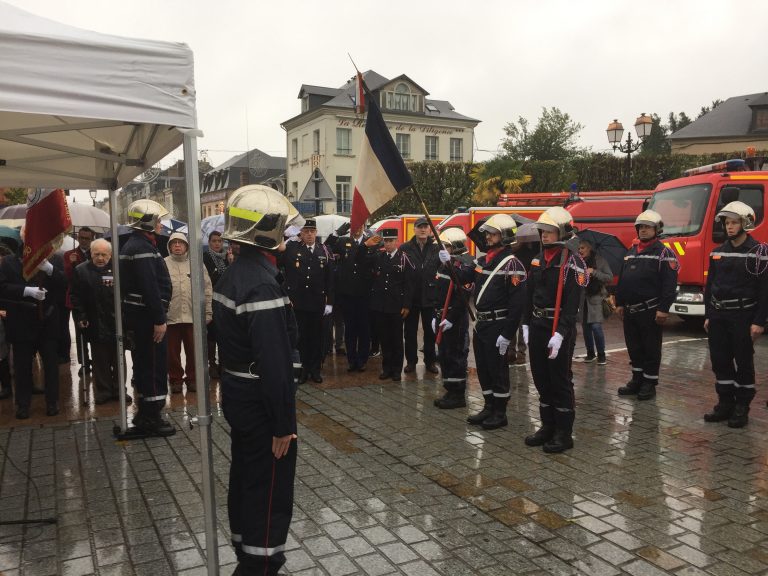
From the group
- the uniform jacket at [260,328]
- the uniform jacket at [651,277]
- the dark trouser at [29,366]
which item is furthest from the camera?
the uniform jacket at [651,277]

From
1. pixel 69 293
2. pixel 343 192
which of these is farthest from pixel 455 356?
pixel 343 192

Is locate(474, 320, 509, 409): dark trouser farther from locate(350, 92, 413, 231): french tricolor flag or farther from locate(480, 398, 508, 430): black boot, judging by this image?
locate(350, 92, 413, 231): french tricolor flag

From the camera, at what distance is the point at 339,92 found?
176 ft

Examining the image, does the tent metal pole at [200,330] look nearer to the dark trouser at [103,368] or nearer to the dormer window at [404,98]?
the dark trouser at [103,368]

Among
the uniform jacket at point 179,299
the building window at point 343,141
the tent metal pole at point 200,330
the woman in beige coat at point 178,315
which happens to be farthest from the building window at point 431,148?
the tent metal pole at point 200,330

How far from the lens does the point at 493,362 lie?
657 centimetres

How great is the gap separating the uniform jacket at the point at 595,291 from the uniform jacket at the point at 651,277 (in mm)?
1744

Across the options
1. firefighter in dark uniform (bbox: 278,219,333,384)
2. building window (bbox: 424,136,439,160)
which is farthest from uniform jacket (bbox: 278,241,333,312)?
building window (bbox: 424,136,439,160)

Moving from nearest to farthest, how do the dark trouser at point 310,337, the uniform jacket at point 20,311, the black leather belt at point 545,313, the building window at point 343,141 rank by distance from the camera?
the black leather belt at point 545,313
the uniform jacket at point 20,311
the dark trouser at point 310,337
the building window at point 343,141

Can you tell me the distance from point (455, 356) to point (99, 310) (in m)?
4.07

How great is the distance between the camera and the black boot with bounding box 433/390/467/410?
23.9 ft

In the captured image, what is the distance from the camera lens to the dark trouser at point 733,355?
6469 millimetres

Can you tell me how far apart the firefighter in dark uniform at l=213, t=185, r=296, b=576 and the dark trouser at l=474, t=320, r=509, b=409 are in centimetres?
349

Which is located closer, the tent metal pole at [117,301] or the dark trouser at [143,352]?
the tent metal pole at [117,301]
